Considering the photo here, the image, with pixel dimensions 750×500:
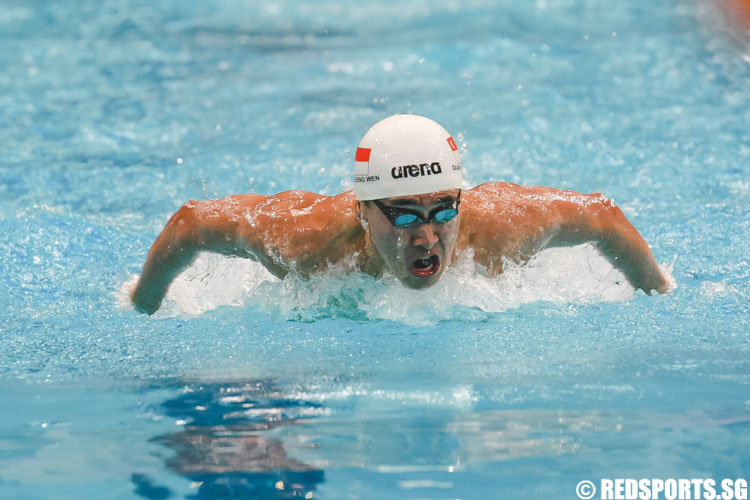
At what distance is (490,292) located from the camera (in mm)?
3545

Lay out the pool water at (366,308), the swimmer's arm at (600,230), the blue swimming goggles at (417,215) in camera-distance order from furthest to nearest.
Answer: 1. the swimmer's arm at (600,230)
2. the blue swimming goggles at (417,215)
3. the pool water at (366,308)

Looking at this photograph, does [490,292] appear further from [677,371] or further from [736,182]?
[736,182]

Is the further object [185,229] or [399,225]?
[185,229]

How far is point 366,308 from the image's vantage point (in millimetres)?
3512

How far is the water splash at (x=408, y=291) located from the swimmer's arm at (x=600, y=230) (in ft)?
0.38

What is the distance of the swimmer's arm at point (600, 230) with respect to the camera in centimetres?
342

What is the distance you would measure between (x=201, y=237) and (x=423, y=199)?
0.94 metres

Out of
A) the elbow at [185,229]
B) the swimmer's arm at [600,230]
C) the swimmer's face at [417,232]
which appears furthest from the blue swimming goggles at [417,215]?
the elbow at [185,229]

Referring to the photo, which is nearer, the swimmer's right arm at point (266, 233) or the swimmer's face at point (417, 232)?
the swimmer's face at point (417, 232)

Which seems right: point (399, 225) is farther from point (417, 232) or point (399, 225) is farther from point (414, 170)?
point (414, 170)

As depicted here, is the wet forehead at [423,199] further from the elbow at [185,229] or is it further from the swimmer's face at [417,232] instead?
the elbow at [185,229]

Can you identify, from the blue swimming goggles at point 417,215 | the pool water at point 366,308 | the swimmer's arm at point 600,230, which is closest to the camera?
the pool water at point 366,308

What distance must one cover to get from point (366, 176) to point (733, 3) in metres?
6.77

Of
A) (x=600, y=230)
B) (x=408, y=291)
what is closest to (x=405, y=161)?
(x=408, y=291)
